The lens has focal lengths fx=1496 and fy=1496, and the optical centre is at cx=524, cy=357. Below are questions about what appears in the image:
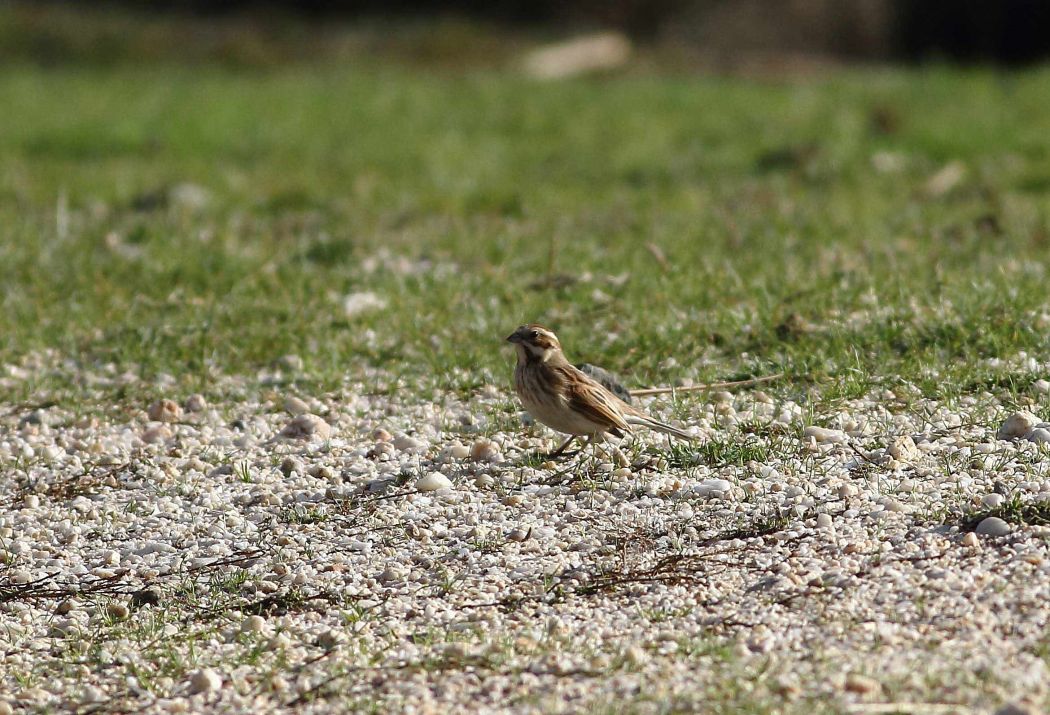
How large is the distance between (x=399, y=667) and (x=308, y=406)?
239 cm

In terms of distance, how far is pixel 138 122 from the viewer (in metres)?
14.4

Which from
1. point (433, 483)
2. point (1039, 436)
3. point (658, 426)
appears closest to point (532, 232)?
point (658, 426)

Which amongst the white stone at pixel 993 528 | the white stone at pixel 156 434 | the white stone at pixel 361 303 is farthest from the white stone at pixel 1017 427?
the white stone at pixel 361 303

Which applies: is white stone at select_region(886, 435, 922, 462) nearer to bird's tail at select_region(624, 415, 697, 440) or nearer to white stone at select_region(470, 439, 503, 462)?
bird's tail at select_region(624, 415, 697, 440)

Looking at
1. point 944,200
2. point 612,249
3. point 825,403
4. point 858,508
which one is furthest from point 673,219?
point 858,508

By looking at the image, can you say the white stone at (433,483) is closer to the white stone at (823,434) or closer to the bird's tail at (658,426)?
the bird's tail at (658,426)

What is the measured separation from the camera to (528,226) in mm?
10094

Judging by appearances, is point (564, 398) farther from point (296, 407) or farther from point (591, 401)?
point (296, 407)

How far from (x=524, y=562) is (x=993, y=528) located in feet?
4.86

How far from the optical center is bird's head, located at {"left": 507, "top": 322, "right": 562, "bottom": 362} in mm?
5695

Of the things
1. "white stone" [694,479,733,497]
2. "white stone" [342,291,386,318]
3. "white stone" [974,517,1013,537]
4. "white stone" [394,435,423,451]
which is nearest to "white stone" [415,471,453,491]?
"white stone" [394,435,423,451]

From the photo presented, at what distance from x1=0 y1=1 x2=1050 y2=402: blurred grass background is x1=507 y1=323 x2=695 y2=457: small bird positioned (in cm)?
87

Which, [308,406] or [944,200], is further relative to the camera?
[944,200]

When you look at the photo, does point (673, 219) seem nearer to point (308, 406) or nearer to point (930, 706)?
point (308, 406)
